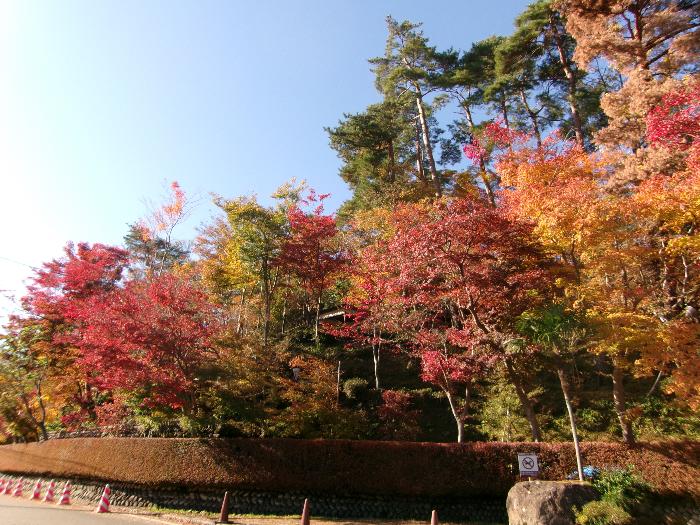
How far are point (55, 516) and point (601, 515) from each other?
542 inches

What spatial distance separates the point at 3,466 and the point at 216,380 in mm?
13063

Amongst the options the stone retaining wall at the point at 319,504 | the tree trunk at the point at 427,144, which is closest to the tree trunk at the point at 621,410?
the stone retaining wall at the point at 319,504

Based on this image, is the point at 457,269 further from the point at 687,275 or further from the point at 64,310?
the point at 64,310

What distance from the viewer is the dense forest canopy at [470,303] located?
11.2m

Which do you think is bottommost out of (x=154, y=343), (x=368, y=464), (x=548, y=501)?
(x=548, y=501)

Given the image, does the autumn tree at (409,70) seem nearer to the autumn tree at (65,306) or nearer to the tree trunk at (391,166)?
the tree trunk at (391,166)

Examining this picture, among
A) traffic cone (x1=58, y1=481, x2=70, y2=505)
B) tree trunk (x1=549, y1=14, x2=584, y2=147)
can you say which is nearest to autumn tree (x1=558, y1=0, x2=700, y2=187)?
tree trunk (x1=549, y1=14, x2=584, y2=147)

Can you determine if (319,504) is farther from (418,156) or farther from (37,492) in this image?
(418,156)

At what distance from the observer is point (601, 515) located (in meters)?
8.88

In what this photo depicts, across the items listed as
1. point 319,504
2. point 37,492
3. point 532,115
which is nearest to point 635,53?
point 532,115

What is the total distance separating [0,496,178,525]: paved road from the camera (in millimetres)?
10758

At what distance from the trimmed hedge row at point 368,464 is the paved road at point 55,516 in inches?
58.8

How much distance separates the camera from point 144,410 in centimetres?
1523

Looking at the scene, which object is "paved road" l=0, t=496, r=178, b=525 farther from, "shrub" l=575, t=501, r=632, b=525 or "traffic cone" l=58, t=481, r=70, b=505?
"shrub" l=575, t=501, r=632, b=525
